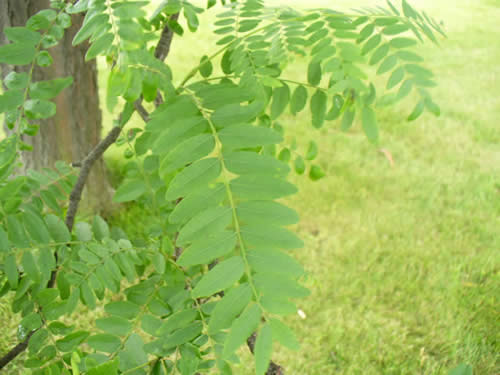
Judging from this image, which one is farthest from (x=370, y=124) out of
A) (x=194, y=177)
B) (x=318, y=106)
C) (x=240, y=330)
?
(x=240, y=330)

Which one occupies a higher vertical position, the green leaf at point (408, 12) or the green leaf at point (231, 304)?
the green leaf at point (408, 12)

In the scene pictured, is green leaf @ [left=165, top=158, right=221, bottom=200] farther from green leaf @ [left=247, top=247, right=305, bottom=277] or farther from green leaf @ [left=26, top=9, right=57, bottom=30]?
green leaf @ [left=26, top=9, right=57, bottom=30]

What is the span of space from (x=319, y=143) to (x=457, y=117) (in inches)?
51.7

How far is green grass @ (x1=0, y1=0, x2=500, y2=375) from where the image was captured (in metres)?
1.96

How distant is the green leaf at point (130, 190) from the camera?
3.71 feet

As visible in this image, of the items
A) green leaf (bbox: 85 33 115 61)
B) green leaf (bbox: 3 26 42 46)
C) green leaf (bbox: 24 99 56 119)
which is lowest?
green leaf (bbox: 24 99 56 119)

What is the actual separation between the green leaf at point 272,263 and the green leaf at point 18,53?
614 millimetres

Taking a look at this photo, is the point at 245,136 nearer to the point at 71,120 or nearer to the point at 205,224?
the point at 205,224

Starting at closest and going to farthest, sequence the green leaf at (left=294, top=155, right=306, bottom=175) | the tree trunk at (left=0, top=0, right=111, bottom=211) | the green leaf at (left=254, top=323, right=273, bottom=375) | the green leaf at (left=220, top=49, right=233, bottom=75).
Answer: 1. the green leaf at (left=254, top=323, right=273, bottom=375)
2. the green leaf at (left=220, top=49, right=233, bottom=75)
3. the green leaf at (left=294, top=155, right=306, bottom=175)
4. the tree trunk at (left=0, top=0, right=111, bottom=211)

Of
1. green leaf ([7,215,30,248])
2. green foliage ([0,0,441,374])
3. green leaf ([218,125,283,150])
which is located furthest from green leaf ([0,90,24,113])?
green leaf ([218,125,283,150])

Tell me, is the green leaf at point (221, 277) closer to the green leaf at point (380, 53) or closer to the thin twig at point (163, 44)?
the green leaf at point (380, 53)

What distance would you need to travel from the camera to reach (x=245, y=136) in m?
0.76

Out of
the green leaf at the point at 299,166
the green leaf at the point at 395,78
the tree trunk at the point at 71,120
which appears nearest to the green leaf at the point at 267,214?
the green leaf at the point at 395,78

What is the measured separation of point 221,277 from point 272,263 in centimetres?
8
